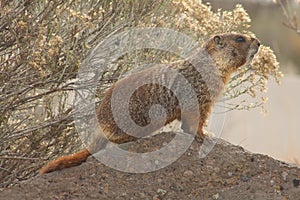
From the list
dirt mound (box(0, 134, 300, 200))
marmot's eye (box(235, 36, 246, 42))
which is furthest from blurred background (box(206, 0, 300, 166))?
dirt mound (box(0, 134, 300, 200))

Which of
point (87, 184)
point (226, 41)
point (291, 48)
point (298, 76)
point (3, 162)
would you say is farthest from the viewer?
point (291, 48)

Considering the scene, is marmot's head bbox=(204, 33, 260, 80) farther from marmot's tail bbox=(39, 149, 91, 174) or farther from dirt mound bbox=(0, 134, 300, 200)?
marmot's tail bbox=(39, 149, 91, 174)

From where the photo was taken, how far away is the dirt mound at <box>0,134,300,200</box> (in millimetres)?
5684

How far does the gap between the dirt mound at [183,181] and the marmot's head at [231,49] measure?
94cm

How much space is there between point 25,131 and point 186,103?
1.57 metres

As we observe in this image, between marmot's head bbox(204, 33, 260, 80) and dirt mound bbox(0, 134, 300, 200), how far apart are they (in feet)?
3.09

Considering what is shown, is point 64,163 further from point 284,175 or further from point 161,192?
point 284,175

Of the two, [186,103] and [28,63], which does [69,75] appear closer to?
[28,63]

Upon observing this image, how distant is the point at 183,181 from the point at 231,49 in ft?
4.31

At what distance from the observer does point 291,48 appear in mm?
24672

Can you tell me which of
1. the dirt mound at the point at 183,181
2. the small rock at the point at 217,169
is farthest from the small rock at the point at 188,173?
the small rock at the point at 217,169

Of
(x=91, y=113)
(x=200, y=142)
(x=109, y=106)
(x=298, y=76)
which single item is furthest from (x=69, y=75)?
(x=298, y=76)

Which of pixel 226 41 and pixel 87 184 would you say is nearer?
pixel 87 184

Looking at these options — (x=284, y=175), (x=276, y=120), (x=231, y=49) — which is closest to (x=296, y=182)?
(x=284, y=175)
